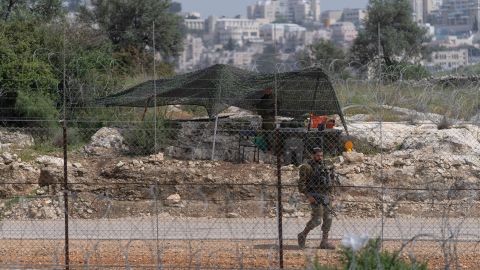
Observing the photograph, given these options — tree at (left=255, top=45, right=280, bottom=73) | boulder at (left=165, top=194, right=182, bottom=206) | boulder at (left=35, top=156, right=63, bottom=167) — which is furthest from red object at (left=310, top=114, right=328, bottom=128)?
boulder at (left=35, top=156, right=63, bottom=167)

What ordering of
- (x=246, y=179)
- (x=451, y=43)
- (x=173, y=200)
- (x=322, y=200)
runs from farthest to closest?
(x=451, y=43), (x=246, y=179), (x=173, y=200), (x=322, y=200)

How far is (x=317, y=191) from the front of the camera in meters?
14.9

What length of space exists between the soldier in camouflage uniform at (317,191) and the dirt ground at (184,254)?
291 mm

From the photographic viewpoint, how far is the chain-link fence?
14.8 meters

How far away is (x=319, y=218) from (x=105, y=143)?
810 cm

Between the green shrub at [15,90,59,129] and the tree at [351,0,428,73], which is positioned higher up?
the tree at [351,0,428,73]

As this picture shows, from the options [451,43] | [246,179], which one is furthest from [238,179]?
[451,43]

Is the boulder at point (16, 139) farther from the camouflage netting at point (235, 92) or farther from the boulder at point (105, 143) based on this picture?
the camouflage netting at point (235, 92)

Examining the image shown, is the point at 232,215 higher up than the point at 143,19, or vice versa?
the point at 143,19

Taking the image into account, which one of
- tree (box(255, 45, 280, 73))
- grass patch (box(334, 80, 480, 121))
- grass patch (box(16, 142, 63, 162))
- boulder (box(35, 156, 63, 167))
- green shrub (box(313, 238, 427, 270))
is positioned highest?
tree (box(255, 45, 280, 73))

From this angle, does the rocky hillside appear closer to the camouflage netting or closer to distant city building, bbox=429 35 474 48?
the camouflage netting

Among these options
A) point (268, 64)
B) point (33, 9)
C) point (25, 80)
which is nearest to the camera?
point (25, 80)

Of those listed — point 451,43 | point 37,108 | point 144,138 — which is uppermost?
point 37,108

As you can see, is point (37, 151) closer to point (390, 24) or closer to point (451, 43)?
point (390, 24)
